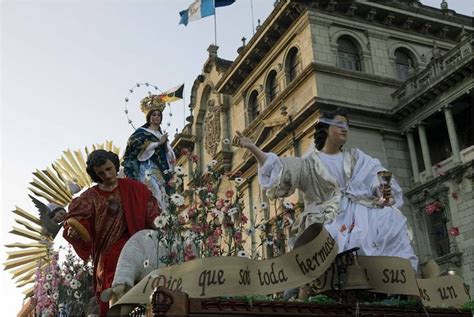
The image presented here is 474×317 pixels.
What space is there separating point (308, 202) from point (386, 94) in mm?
19194

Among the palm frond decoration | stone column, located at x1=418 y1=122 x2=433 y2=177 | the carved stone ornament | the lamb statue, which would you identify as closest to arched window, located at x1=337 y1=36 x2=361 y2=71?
stone column, located at x1=418 y1=122 x2=433 y2=177

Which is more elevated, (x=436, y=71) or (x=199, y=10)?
(x=199, y=10)

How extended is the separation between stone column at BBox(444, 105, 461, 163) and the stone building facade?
0.12ft

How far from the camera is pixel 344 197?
15.9ft

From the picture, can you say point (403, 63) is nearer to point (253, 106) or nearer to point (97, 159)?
point (253, 106)

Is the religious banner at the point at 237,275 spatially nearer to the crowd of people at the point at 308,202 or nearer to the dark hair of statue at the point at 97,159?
the crowd of people at the point at 308,202

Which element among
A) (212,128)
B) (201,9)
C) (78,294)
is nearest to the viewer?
(78,294)

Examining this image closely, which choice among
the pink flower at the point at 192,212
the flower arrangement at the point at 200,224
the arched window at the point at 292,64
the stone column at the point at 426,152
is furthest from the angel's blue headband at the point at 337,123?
the arched window at the point at 292,64

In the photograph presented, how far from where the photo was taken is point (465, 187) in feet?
62.3

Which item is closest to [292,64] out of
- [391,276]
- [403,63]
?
[403,63]

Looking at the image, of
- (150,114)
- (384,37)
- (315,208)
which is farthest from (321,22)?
(315,208)

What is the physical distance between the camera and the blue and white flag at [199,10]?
76.9 ft

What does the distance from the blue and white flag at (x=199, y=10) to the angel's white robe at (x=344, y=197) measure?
19.3 m

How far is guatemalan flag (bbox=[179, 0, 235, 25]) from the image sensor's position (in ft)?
77.0
